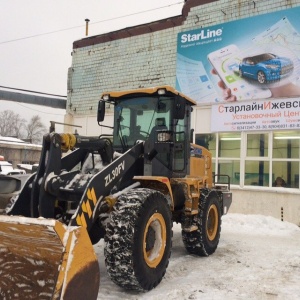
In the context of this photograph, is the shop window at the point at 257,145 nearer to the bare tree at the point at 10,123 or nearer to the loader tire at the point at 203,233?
the loader tire at the point at 203,233

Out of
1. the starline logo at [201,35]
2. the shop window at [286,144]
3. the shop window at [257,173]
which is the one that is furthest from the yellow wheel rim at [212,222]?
the starline logo at [201,35]

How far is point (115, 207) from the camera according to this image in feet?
14.8

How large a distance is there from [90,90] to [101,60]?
4.77 feet

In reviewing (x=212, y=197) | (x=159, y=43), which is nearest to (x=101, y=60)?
(x=159, y=43)

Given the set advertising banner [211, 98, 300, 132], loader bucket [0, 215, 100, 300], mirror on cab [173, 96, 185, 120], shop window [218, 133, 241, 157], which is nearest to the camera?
loader bucket [0, 215, 100, 300]

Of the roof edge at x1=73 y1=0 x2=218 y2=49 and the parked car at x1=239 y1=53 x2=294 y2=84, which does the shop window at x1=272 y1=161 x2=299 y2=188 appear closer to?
the parked car at x1=239 y1=53 x2=294 y2=84

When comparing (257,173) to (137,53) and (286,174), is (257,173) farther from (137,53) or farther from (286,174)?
(137,53)

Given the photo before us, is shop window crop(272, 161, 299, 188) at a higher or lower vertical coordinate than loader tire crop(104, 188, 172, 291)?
higher

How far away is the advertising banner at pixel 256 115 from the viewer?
1192 centimetres

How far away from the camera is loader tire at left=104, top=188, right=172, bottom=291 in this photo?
427 cm

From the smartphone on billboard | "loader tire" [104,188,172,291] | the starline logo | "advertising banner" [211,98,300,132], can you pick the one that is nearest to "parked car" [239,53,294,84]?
the smartphone on billboard

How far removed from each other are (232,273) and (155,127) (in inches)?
101

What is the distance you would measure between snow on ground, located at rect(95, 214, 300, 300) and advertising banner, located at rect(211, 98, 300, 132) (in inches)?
165

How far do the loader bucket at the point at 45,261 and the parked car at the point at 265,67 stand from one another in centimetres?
1045
